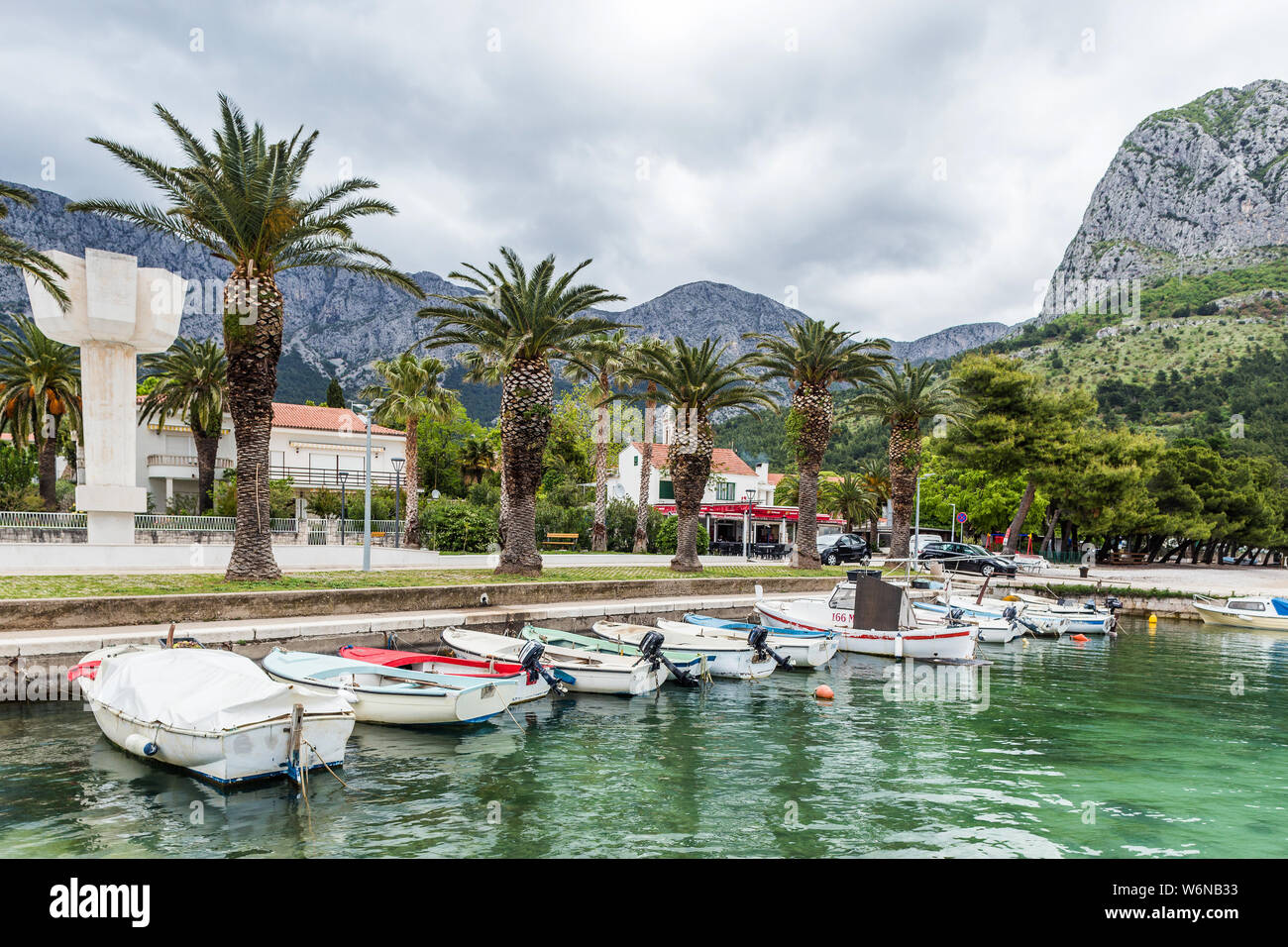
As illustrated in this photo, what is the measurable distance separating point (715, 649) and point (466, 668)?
7.45 meters

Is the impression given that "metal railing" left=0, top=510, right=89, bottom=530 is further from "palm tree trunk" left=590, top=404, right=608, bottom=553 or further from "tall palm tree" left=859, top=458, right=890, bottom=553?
"tall palm tree" left=859, top=458, right=890, bottom=553

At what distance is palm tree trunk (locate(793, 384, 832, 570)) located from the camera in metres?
36.6

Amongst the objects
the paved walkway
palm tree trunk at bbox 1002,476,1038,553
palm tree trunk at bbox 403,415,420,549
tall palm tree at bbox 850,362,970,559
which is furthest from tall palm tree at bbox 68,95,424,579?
palm tree trunk at bbox 1002,476,1038,553

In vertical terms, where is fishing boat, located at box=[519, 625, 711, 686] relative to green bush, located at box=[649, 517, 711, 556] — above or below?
below

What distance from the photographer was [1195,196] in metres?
175

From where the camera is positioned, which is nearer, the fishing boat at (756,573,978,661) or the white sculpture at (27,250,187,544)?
the fishing boat at (756,573,978,661)

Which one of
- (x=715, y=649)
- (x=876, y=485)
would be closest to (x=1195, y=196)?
(x=876, y=485)

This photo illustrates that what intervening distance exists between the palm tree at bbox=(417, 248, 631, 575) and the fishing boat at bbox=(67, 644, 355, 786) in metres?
15.2

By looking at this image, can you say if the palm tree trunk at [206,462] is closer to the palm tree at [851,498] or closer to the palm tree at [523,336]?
the palm tree at [523,336]

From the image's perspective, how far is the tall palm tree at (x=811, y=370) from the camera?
1414 inches

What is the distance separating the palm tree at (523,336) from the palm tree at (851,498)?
47958 millimetres

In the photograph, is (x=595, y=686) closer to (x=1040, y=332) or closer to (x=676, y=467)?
(x=676, y=467)

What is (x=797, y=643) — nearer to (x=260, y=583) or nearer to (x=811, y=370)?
(x=260, y=583)
